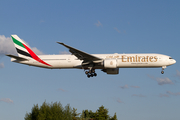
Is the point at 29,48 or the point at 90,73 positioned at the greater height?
the point at 29,48

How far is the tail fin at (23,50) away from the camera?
47.1 m

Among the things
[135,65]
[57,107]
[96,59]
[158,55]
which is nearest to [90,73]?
[96,59]

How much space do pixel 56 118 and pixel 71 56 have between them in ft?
60.6

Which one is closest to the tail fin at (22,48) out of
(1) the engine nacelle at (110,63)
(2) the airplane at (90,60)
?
(2) the airplane at (90,60)

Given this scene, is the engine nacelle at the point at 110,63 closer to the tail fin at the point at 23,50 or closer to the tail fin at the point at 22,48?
the tail fin at the point at 23,50

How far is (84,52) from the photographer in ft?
137

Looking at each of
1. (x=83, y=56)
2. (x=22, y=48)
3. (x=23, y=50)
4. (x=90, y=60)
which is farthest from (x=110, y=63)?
(x=22, y=48)

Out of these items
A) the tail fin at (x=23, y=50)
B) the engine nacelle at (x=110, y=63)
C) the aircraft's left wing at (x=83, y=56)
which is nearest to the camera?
the aircraft's left wing at (x=83, y=56)

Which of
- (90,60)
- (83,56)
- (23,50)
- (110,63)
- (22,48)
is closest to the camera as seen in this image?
(110,63)

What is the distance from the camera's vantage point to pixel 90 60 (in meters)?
44.1

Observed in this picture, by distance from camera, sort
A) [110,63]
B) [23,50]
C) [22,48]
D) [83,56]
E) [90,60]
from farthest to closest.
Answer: [22,48] < [23,50] < [90,60] < [83,56] < [110,63]

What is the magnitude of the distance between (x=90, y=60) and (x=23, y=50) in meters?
13.4

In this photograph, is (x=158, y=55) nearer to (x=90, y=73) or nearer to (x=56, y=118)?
(x=90, y=73)

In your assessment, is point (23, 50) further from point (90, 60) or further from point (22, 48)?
point (90, 60)
